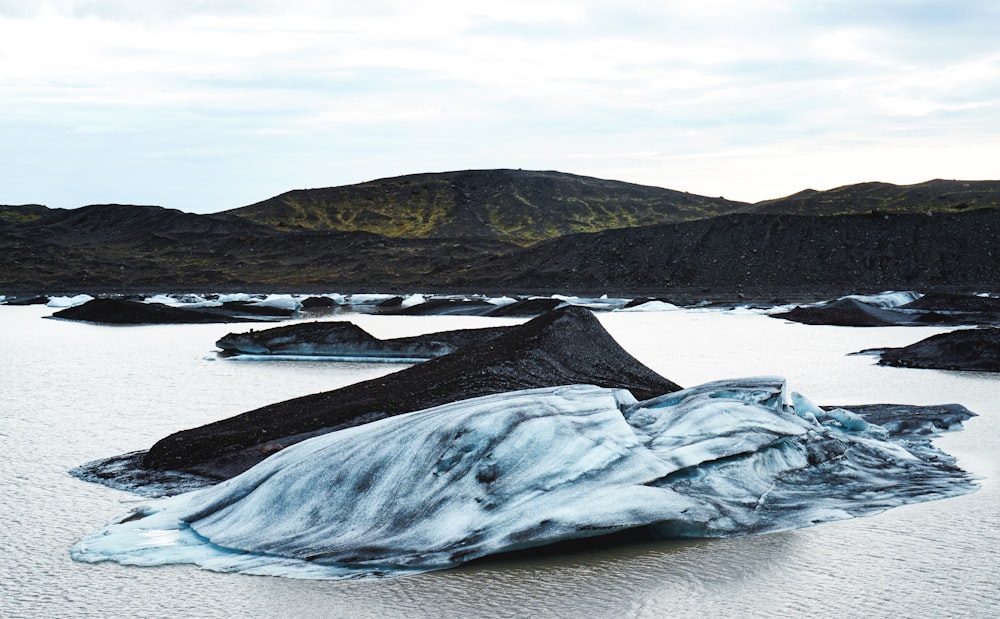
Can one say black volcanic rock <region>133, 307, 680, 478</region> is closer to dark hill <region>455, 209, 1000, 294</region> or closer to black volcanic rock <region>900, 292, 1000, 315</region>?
black volcanic rock <region>900, 292, 1000, 315</region>

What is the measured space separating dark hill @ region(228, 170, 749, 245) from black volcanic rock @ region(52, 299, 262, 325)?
87.6 metres

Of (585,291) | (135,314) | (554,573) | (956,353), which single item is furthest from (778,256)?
(554,573)

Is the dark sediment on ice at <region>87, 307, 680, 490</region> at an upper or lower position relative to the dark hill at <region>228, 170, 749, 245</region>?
lower

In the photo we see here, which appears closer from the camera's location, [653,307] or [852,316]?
[852,316]

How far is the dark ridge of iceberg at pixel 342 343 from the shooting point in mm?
23453

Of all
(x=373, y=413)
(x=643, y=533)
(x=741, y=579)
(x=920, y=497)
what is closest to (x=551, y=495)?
(x=643, y=533)

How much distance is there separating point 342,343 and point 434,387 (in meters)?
12.1

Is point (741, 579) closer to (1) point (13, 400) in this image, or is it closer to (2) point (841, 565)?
(2) point (841, 565)

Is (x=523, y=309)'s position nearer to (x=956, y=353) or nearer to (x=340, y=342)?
(x=340, y=342)

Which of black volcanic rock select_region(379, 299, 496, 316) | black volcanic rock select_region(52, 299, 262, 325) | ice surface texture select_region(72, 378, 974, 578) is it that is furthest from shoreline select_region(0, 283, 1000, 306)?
ice surface texture select_region(72, 378, 974, 578)

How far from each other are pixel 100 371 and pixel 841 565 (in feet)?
59.2

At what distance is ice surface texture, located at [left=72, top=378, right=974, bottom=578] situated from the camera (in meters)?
7.23

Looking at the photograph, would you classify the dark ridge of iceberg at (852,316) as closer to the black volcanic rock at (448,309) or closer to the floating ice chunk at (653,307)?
the floating ice chunk at (653,307)

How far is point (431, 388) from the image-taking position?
13.1 meters
